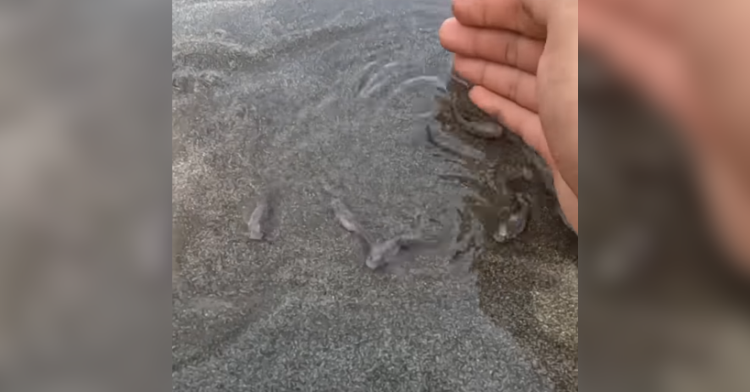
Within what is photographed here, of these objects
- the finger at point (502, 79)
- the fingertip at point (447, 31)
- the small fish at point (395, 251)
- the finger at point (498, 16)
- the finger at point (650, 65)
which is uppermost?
the finger at point (650, 65)

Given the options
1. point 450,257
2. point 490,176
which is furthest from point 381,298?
A: point 490,176

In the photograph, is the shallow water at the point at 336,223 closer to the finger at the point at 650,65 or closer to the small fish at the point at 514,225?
the small fish at the point at 514,225

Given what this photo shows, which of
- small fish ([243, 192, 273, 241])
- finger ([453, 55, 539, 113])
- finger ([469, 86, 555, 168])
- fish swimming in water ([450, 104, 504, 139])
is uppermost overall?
finger ([453, 55, 539, 113])

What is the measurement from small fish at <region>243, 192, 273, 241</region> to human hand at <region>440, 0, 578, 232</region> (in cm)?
28

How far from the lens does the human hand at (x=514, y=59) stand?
52 centimetres

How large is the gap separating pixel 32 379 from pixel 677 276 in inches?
9.9

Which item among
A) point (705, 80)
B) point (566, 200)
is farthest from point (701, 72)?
point (566, 200)

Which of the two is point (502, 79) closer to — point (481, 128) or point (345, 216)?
point (481, 128)

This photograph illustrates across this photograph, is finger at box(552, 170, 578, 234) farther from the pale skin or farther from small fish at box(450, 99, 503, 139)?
the pale skin

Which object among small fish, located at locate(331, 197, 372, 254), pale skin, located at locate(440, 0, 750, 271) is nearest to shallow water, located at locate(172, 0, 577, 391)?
small fish, located at locate(331, 197, 372, 254)

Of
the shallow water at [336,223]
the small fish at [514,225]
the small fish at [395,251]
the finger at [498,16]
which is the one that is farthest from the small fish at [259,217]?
the finger at [498,16]

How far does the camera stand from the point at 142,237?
264 millimetres

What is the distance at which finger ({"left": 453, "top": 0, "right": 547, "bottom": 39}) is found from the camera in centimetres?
68

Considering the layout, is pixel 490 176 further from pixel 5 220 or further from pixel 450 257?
pixel 5 220
